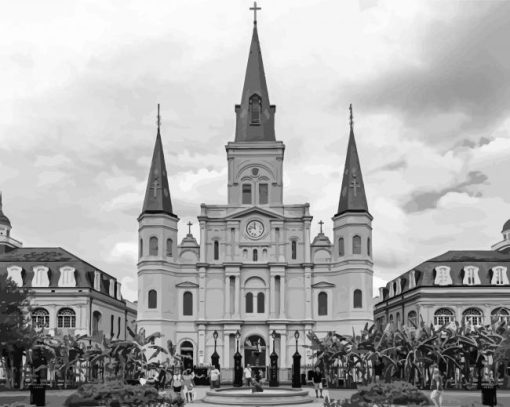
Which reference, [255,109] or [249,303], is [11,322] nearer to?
[249,303]

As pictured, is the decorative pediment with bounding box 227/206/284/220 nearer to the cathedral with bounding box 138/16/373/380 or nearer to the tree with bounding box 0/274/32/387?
the cathedral with bounding box 138/16/373/380

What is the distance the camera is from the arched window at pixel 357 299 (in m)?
73.3

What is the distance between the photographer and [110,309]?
81500 millimetres

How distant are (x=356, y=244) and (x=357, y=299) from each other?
498 centimetres

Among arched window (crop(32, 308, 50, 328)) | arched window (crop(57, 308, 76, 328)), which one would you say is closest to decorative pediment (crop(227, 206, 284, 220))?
arched window (crop(57, 308, 76, 328))

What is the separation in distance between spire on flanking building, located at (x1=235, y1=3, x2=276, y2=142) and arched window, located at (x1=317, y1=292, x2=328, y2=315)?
1616 centimetres

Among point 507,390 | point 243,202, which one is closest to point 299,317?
point 243,202

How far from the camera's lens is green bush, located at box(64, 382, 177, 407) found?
31.4m

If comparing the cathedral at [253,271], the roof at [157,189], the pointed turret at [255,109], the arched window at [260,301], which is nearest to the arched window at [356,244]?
the cathedral at [253,271]

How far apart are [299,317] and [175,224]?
562 inches

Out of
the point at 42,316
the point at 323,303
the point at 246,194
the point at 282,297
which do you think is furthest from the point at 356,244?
the point at 42,316

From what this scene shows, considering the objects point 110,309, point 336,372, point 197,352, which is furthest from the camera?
point 110,309

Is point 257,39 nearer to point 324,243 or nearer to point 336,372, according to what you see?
point 324,243

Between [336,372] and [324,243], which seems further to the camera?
[324,243]
